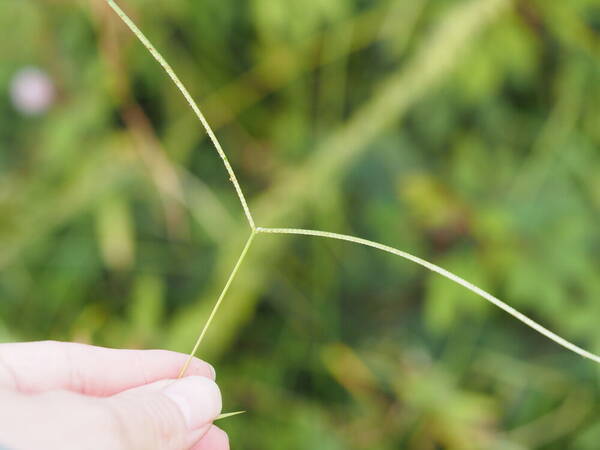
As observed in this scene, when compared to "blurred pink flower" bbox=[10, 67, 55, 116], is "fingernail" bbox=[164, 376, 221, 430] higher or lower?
lower

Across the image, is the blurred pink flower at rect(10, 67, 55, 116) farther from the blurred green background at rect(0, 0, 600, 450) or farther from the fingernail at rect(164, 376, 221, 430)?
the fingernail at rect(164, 376, 221, 430)

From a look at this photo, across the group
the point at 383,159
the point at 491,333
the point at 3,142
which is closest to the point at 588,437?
the point at 491,333

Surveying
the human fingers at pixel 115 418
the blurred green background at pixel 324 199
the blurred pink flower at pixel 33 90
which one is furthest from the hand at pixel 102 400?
the blurred pink flower at pixel 33 90

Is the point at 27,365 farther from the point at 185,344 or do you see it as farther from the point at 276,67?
the point at 276,67

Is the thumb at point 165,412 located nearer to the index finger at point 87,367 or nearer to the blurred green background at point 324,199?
the index finger at point 87,367

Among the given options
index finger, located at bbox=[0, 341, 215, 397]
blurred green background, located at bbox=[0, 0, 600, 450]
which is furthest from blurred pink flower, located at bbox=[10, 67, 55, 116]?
index finger, located at bbox=[0, 341, 215, 397]

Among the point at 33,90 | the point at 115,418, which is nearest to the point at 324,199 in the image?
the point at 33,90
